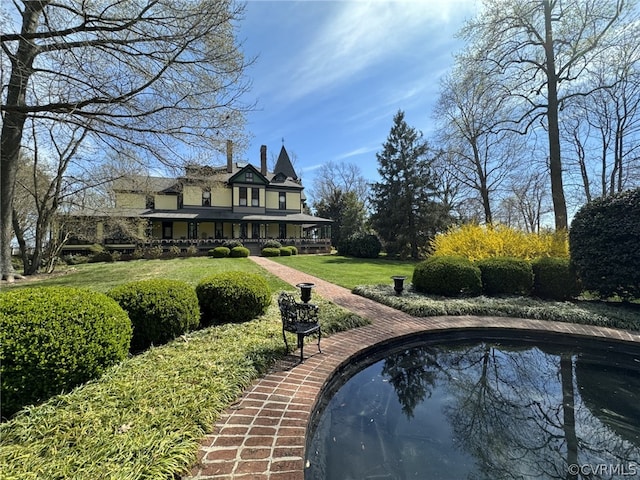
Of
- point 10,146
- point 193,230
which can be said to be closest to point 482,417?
point 10,146

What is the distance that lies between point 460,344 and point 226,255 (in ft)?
→ 66.2

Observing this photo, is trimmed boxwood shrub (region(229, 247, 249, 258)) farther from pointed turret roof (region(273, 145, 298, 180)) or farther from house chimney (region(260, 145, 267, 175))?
pointed turret roof (region(273, 145, 298, 180))

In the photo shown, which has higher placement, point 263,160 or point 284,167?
point 284,167

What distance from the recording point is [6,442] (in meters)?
2.35

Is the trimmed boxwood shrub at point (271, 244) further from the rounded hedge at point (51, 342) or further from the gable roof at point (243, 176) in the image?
the rounded hedge at point (51, 342)

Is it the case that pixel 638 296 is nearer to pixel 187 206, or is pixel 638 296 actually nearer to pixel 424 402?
pixel 424 402

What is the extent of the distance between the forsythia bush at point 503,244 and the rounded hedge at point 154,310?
34.3ft

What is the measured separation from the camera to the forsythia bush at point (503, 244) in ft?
34.0

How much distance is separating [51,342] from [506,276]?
9.92 metres

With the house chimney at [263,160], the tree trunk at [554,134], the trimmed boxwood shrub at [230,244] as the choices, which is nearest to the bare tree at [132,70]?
the tree trunk at [554,134]

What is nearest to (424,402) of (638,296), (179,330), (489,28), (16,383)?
(179,330)

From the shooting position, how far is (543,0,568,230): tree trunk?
12133 millimetres

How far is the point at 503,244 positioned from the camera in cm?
1088

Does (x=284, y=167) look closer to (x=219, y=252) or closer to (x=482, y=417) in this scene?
(x=219, y=252)
